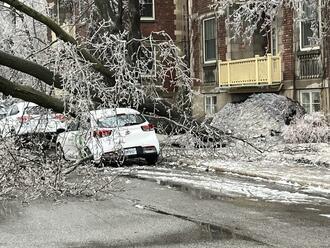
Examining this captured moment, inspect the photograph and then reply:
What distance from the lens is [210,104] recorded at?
97.1 feet

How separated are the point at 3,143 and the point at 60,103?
139 centimetres

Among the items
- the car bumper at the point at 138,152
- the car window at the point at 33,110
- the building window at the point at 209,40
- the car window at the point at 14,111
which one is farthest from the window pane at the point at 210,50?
the car window at the point at 33,110

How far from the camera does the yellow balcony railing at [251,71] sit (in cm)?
2409

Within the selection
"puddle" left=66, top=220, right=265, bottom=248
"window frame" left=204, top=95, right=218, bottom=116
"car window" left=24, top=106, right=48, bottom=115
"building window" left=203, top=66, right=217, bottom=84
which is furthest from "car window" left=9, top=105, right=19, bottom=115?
"puddle" left=66, top=220, right=265, bottom=248

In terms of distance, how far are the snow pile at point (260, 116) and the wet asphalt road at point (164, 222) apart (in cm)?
1015

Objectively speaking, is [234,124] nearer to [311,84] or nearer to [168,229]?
[311,84]

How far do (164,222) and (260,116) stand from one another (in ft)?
45.7

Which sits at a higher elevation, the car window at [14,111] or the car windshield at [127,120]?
the car window at [14,111]

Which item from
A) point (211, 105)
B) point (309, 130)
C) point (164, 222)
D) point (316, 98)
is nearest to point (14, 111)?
point (309, 130)

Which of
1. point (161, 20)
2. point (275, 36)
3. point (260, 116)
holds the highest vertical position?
point (161, 20)

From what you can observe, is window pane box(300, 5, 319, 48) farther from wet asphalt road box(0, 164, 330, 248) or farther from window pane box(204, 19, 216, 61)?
wet asphalt road box(0, 164, 330, 248)

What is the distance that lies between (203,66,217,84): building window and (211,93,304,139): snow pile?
17.8ft

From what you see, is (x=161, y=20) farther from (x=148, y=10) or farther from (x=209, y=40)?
(x=209, y=40)

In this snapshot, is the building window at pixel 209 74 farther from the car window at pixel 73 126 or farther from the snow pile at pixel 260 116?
the car window at pixel 73 126
